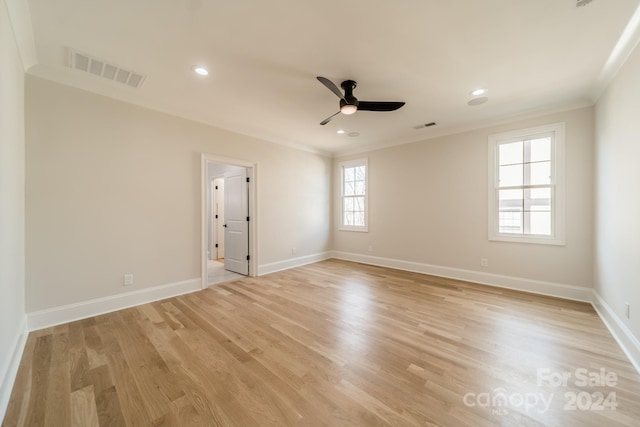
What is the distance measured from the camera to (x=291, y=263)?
16.8 feet

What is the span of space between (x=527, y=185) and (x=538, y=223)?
0.60m

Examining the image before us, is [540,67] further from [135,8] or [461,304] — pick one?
[135,8]

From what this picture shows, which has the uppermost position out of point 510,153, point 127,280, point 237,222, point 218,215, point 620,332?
point 510,153

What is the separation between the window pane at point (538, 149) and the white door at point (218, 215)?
20.8ft

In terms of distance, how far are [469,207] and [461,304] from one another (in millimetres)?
1832

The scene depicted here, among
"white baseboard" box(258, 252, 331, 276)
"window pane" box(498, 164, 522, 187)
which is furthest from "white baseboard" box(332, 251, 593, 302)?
"window pane" box(498, 164, 522, 187)

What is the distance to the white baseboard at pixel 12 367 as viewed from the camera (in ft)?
4.79

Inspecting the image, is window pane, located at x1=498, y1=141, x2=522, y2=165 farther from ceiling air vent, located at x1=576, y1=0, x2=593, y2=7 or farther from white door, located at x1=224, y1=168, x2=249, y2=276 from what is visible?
white door, located at x1=224, y1=168, x2=249, y2=276

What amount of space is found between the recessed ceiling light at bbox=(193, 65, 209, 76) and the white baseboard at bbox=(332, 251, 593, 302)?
15.0 feet

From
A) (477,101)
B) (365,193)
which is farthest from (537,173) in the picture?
(365,193)

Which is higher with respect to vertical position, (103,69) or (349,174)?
(103,69)

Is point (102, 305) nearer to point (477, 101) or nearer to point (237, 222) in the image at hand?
point (237, 222)

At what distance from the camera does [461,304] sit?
3100mm

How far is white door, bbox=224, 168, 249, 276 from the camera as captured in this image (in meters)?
4.57
